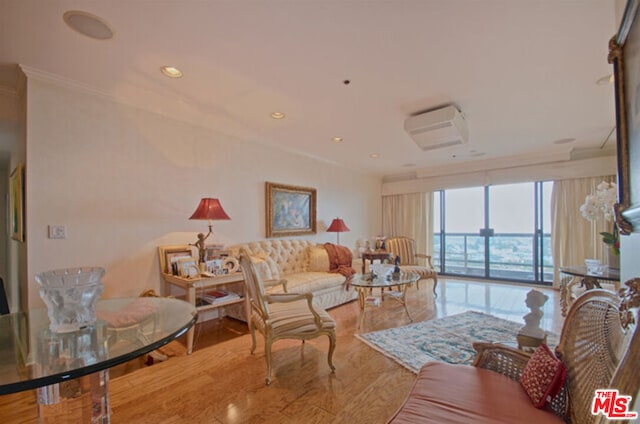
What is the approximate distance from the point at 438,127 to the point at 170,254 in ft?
11.1

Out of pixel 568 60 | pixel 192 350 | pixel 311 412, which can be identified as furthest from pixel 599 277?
pixel 192 350

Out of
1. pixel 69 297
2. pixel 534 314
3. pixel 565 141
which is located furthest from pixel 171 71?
pixel 565 141

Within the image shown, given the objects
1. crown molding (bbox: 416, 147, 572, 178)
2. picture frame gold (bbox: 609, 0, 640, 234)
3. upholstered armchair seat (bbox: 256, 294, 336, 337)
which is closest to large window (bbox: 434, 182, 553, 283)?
crown molding (bbox: 416, 147, 572, 178)

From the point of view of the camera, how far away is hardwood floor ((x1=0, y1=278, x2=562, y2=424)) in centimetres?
191

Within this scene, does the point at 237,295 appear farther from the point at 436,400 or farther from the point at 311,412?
the point at 436,400

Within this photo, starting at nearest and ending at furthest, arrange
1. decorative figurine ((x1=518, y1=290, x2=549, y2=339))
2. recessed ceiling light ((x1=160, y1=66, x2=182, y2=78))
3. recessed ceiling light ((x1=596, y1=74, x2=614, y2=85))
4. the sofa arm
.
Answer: the sofa arm, decorative figurine ((x1=518, y1=290, x2=549, y2=339)), recessed ceiling light ((x1=160, y1=66, x2=182, y2=78)), recessed ceiling light ((x1=596, y1=74, x2=614, y2=85))

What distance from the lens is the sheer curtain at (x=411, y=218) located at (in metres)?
6.71

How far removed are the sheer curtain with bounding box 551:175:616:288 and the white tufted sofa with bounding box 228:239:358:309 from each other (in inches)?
155

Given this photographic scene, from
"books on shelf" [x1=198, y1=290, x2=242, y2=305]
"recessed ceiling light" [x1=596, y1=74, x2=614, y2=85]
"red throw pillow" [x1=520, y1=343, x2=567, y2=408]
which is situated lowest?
"books on shelf" [x1=198, y1=290, x2=242, y2=305]

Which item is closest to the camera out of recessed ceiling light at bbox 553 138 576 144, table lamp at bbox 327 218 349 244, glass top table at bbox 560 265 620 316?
glass top table at bbox 560 265 620 316

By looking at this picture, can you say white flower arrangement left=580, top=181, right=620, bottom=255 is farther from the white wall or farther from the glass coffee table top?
the white wall

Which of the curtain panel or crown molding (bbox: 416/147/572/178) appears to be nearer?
crown molding (bbox: 416/147/572/178)

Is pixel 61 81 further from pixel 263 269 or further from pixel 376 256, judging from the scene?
pixel 376 256

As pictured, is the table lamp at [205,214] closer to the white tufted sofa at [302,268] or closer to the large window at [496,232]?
the white tufted sofa at [302,268]
